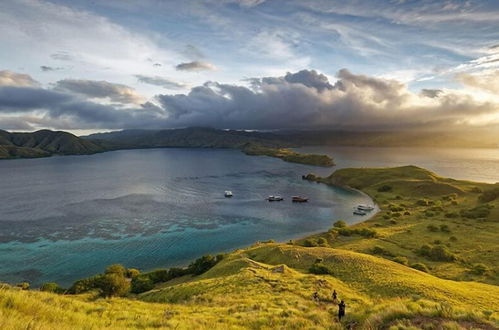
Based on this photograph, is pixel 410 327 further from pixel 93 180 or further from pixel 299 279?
pixel 93 180

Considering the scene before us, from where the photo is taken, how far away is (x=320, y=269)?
36250 mm

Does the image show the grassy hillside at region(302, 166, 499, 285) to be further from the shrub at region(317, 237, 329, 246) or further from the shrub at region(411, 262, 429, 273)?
the shrub at region(317, 237, 329, 246)

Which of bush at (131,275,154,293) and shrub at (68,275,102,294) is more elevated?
shrub at (68,275,102,294)

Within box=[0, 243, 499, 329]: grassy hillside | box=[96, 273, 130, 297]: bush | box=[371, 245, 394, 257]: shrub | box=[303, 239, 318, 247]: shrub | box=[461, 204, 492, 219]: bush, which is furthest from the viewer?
box=[461, 204, 492, 219]: bush

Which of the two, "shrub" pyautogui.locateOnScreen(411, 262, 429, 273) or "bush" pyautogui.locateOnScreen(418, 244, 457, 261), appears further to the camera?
"bush" pyautogui.locateOnScreen(418, 244, 457, 261)

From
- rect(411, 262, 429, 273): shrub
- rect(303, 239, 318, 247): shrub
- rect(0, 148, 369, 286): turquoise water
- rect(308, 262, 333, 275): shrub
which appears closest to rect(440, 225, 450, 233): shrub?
rect(411, 262, 429, 273): shrub

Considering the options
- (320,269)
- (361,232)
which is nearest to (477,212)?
(361,232)

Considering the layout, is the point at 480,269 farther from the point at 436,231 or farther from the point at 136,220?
the point at 136,220

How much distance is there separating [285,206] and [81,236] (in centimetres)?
6460

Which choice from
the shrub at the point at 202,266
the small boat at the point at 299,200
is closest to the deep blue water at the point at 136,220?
the small boat at the point at 299,200

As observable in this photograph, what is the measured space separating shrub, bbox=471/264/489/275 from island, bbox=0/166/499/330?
0.18 meters

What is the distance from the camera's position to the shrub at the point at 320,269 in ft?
117

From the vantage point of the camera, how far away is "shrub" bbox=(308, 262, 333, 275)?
35.8 meters

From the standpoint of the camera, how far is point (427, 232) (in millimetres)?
63344
